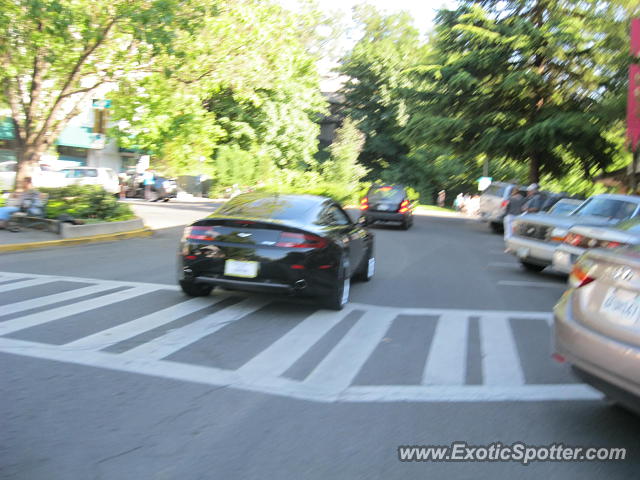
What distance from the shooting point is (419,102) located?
1198 inches

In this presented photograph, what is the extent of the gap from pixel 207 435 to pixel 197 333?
2412mm

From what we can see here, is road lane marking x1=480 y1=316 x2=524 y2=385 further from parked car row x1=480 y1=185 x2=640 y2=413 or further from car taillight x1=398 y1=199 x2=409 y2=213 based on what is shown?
car taillight x1=398 y1=199 x2=409 y2=213

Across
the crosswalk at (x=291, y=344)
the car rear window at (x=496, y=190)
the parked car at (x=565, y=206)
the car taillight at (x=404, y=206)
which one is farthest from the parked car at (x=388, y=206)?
the crosswalk at (x=291, y=344)

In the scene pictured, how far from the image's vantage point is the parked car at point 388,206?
71.3 ft

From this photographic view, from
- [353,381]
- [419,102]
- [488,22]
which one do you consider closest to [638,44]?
[488,22]

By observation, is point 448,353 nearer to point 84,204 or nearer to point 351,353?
point 351,353

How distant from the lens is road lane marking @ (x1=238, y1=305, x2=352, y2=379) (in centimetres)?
500

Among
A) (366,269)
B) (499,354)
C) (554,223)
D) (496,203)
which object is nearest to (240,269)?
(499,354)

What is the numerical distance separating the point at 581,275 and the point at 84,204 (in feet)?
41.8

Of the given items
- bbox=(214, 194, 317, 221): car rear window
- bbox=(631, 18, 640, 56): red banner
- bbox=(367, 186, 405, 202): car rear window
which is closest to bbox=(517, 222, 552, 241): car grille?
bbox=(214, 194, 317, 221): car rear window

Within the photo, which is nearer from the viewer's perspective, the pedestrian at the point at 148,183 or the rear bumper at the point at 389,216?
the rear bumper at the point at 389,216

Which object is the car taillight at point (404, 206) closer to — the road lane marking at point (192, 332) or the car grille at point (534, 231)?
the car grille at point (534, 231)

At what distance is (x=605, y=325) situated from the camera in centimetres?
378

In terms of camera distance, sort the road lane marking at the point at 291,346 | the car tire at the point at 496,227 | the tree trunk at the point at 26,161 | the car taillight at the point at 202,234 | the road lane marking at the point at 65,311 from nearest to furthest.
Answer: the road lane marking at the point at 291,346 < the road lane marking at the point at 65,311 < the car taillight at the point at 202,234 < the tree trunk at the point at 26,161 < the car tire at the point at 496,227
